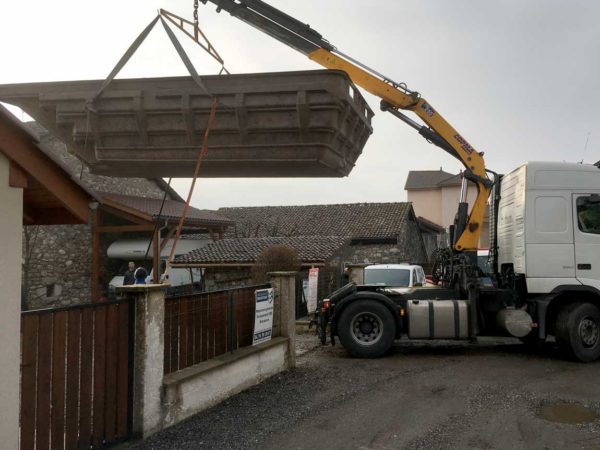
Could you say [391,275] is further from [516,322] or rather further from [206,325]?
[206,325]

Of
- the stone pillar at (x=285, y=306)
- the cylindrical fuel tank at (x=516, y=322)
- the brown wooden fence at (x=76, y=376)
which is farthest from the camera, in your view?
the cylindrical fuel tank at (x=516, y=322)

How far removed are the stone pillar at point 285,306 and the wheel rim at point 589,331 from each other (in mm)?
5116

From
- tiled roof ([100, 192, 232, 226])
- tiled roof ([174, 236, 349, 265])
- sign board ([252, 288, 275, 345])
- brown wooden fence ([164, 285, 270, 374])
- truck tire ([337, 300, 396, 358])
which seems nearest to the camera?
brown wooden fence ([164, 285, 270, 374])

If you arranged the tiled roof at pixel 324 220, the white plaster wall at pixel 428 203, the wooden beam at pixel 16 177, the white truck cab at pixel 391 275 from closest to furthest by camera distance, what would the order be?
the wooden beam at pixel 16 177 → the white truck cab at pixel 391 275 → the tiled roof at pixel 324 220 → the white plaster wall at pixel 428 203

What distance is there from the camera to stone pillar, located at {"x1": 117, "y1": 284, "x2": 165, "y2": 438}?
594 centimetres

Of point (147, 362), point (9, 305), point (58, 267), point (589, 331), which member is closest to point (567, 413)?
point (589, 331)

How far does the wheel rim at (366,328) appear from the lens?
10.9 metres

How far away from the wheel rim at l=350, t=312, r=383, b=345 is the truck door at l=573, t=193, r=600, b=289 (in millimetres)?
3689

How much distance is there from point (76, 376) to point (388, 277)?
11.4 meters

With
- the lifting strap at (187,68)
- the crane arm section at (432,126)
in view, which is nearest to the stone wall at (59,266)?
the crane arm section at (432,126)

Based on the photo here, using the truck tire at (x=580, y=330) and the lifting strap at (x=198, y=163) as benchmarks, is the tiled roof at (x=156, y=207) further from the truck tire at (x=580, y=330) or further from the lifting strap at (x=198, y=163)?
the lifting strap at (x=198, y=163)

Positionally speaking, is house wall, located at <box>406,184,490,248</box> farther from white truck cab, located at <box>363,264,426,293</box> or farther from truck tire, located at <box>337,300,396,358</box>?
truck tire, located at <box>337,300,396,358</box>

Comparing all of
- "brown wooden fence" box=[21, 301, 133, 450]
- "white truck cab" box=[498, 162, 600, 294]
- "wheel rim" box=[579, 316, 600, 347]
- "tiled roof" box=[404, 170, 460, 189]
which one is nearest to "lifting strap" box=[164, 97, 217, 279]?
"brown wooden fence" box=[21, 301, 133, 450]

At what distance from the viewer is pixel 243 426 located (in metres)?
6.48
